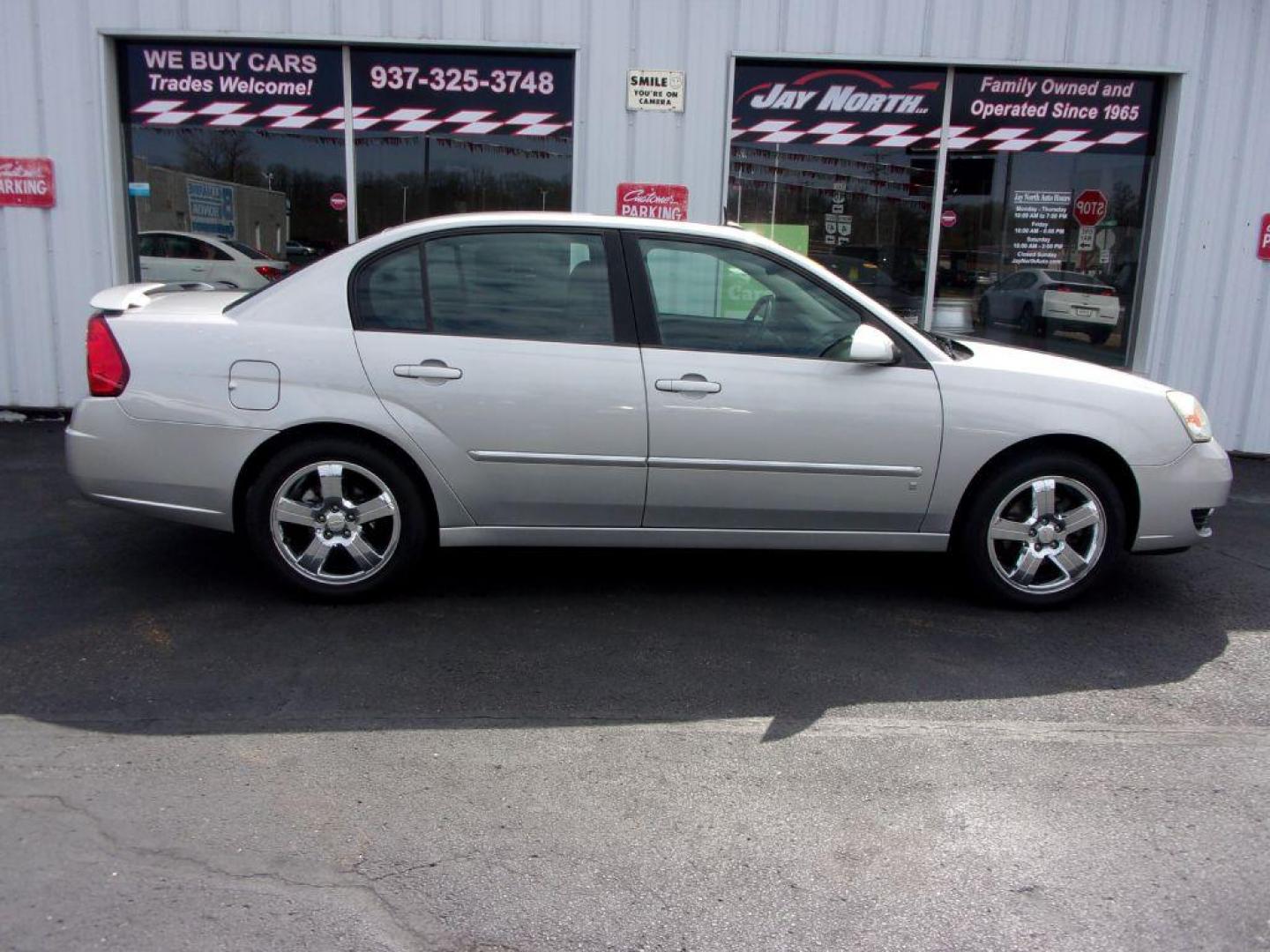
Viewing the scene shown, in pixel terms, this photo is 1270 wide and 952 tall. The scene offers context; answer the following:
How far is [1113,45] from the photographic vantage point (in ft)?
27.3

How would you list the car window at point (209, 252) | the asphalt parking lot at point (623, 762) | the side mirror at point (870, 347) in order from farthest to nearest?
the car window at point (209, 252), the side mirror at point (870, 347), the asphalt parking lot at point (623, 762)

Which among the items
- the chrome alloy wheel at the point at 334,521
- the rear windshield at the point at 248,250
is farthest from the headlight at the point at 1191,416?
the rear windshield at the point at 248,250

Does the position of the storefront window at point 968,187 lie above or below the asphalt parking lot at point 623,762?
above

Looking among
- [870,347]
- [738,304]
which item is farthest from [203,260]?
[870,347]

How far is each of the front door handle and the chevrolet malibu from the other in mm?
10

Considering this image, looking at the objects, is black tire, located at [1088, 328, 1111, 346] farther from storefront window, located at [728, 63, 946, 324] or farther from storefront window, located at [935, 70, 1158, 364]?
storefront window, located at [728, 63, 946, 324]

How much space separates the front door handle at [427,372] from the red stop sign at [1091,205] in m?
6.32

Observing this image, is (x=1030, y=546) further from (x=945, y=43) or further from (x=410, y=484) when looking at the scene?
(x=945, y=43)

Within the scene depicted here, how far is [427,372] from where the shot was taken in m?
4.54

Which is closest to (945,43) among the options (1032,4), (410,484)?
(1032,4)

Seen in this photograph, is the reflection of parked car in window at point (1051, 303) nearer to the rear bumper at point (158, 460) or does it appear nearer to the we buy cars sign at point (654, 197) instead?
the we buy cars sign at point (654, 197)

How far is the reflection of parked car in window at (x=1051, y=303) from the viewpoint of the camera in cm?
897

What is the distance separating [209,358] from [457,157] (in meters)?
4.59

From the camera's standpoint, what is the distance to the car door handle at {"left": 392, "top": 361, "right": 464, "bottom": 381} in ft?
14.9
